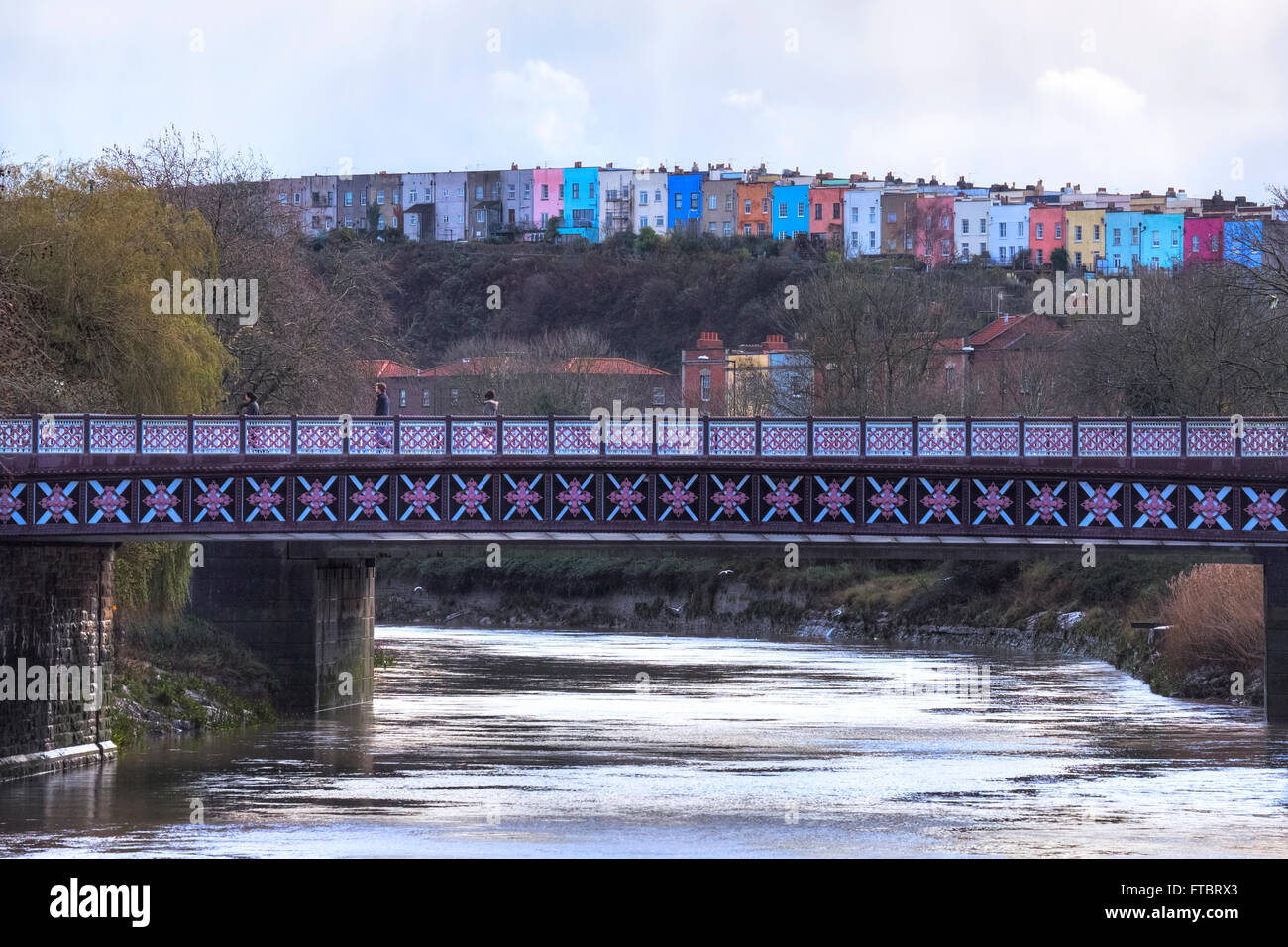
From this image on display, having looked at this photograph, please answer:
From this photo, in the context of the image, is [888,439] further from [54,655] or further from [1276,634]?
[54,655]

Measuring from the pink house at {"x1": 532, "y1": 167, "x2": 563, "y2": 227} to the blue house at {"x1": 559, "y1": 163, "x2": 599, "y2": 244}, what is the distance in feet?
1.56

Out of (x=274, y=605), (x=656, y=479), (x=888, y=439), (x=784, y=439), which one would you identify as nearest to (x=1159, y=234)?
(x=274, y=605)

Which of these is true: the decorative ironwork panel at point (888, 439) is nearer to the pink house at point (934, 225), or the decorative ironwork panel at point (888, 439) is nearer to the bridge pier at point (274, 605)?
the bridge pier at point (274, 605)

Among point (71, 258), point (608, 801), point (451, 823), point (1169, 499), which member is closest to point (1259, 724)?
point (1169, 499)

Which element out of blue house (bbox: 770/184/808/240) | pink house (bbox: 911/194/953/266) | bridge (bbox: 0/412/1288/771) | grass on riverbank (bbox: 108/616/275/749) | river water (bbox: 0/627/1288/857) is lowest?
river water (bbox: 0/627/1288/857)

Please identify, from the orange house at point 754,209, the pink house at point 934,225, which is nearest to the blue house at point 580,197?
the orange house at point 754,209

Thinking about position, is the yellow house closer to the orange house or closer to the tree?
the orange house

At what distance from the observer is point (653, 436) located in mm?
33969

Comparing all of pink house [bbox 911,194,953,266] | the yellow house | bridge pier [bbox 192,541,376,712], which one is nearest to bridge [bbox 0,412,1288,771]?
bridge pier [bbox 192,541,376,712]

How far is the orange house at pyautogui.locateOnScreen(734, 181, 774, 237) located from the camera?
6294 inches

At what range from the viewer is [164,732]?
3981 centimetres

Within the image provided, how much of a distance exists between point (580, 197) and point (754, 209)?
16787 millimetres

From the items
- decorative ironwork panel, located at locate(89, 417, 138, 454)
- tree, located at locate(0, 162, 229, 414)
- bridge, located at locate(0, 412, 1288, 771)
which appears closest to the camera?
bridge, located at locate(0, 412, 1288, 771)

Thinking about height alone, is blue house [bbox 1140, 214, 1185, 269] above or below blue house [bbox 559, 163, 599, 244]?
below
